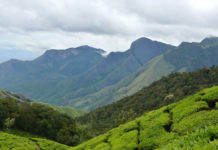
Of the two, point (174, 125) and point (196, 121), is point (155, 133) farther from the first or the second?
point (196, 121)

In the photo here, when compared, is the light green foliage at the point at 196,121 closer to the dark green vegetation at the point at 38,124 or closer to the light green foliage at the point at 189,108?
the light green foliage at the point at 189,108

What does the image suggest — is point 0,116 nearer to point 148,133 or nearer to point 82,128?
point 82,128

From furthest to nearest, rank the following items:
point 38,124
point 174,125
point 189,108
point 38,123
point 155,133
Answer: point 38,123
point 38,124
point 189,108
point 155,133
point 174,125

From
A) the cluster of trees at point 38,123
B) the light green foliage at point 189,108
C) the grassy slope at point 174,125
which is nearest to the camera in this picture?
the grassy slope at point 174,125

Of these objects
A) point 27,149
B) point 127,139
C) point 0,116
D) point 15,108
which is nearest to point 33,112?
point 15,108

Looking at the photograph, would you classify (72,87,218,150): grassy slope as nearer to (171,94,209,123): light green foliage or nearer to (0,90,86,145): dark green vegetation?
(171,94,209,123): light green foliage

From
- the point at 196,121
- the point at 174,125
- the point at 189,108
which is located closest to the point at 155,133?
the point at 174,125

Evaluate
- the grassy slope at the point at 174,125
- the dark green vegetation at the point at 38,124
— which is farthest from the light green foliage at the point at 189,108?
the dark green vegetation at the point at 38,124

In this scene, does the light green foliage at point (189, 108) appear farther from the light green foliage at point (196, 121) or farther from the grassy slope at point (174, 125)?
the light green foliage at point (196, 121)

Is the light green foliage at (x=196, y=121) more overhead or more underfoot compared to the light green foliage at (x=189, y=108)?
more underfoot

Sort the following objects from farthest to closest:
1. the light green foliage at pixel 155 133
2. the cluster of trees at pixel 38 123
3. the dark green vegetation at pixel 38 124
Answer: the dark green vegetation at pixel 38 124 → the cluster of trees at pixel 38 123 → the light green foliage at pixel 155 133

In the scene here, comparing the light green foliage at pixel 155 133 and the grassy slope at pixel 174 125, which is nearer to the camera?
the grassy slope at pixel 174 125

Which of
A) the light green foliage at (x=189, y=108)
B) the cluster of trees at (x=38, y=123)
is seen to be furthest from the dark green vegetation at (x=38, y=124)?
the light green foliage at (x=189, y=108)

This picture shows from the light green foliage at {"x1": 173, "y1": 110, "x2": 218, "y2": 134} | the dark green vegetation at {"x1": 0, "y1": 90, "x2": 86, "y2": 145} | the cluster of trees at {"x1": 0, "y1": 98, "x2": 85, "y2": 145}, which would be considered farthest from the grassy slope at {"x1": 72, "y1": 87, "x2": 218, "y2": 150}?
the cluster of trees at {"x1": 0, "y1": 98, "x2": 85, "y2": 145}
